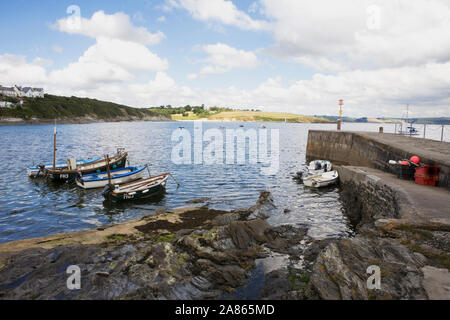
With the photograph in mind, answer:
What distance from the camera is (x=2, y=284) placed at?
28.5ft

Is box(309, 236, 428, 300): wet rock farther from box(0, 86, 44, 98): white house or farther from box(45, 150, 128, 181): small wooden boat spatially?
box(0, 86, 44, 98): white house

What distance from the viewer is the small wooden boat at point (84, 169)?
27339mm

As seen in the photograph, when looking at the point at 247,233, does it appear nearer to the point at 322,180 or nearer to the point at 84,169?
the point at 322,180

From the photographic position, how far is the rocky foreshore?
21.5ft

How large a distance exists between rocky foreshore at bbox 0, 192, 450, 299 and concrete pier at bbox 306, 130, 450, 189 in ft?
27.6

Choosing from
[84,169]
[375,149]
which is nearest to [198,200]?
[84,169]

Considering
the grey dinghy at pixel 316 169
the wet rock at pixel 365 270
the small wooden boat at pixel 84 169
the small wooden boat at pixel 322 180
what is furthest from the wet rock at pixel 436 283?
the small wooden boat at pixel 84 169

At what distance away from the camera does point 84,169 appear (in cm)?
2928

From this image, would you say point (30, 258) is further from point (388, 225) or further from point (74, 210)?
point (388, 225)

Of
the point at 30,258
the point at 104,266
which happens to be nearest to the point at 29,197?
the point at 30,258

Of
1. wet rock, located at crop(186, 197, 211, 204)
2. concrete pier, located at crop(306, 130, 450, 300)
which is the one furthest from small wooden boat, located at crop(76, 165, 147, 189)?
concrete pier, located at crop(306, 130, 450, 300)

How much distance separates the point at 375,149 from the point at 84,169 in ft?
98.0

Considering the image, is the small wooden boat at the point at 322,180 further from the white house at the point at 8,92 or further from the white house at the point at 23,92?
the white house at the point at 23,92
